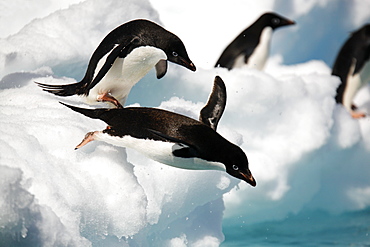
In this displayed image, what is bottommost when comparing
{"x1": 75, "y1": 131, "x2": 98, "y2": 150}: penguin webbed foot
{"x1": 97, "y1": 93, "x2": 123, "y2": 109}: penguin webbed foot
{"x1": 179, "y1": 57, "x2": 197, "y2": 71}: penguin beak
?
{"x1": 75, "y1": 131, "x2": 98, "y2": 150}: penguin webbed foot

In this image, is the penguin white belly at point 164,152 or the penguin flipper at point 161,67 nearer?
the penguin white belly at point 164,152

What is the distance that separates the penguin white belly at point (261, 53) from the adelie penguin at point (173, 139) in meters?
0.81

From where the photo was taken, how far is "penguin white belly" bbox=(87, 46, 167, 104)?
3.03 feet

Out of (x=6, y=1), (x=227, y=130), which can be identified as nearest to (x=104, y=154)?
(x=227, y=130)

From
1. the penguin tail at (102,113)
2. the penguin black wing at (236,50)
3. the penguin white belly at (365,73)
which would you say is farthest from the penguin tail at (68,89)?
the penguin white belly at (365,73)

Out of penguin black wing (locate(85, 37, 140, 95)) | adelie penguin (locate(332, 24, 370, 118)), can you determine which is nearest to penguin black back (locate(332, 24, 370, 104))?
adelie penguin (locate(332, 24, 370, 118))

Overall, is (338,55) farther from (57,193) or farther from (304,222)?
(57,193)

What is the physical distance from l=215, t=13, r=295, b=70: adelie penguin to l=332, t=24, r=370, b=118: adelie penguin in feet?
0.70

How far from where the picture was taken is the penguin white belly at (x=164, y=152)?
2.51 feet

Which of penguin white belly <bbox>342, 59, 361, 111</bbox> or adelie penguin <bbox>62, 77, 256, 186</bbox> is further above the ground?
penguin white belly <bbox>342, 59, 361, 111</bbox>

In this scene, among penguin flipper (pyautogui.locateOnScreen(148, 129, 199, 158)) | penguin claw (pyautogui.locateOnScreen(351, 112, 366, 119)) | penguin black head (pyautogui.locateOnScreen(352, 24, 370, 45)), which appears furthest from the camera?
penguin black head (pyautogui.locateOnScreen(352, 24, 370, 45))

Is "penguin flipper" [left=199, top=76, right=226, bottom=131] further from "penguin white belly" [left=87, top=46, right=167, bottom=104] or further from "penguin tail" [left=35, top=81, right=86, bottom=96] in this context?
"penguin tail" [left=35, top=81, right=86, bottom=96]

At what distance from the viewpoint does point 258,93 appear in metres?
1.31

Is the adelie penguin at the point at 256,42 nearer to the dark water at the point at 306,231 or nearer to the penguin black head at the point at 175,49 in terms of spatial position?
the dark water at the point at 306,231
